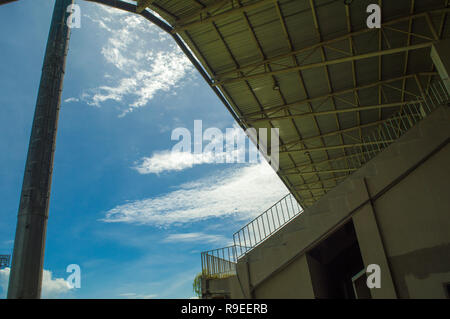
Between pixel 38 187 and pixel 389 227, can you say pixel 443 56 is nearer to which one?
pixel 389 227

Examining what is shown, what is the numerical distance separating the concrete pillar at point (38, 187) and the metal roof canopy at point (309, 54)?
5.58m

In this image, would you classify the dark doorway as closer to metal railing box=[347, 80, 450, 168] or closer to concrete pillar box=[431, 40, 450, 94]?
metal railing box=[347, 80, 450, 168]

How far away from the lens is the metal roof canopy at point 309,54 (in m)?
14.9

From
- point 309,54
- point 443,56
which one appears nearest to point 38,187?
point 309,54

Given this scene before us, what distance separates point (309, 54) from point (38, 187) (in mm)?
14450

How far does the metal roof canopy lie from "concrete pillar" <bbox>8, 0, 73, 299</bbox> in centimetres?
558

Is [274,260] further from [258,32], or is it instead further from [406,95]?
[406,95]

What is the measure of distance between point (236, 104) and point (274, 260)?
11.3 metres

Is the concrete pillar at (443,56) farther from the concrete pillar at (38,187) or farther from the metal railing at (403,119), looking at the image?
the concrete pillar at (38,187)

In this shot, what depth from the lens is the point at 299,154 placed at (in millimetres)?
27781

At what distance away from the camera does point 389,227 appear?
37.6ft

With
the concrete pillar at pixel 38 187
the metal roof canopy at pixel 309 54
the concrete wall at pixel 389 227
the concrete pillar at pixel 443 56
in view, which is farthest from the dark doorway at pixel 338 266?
the concrete pillar at pixel 38 187

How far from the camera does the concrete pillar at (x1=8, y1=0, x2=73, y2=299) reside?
23.2 ft
